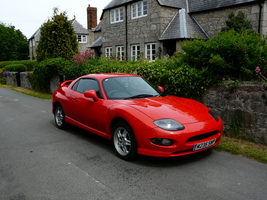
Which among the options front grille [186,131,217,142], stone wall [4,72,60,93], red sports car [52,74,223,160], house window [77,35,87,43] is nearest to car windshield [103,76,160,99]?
red sports car [52,74,223,160]

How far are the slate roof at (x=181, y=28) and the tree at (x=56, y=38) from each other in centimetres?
681

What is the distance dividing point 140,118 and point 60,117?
11.1ft

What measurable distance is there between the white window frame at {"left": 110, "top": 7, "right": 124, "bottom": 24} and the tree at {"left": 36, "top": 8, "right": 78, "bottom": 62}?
281 inches

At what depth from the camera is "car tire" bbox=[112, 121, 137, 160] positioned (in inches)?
175

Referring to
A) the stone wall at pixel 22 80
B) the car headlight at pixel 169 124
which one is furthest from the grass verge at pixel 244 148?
the stone wall at pixel 22 80

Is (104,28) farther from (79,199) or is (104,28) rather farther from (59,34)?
(79,199)

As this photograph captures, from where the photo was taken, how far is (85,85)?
622 cm

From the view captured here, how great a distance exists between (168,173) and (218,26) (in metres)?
Answer: 16.2

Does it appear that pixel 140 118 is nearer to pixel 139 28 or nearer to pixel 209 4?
pixel 209 4

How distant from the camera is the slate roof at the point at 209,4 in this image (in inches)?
668

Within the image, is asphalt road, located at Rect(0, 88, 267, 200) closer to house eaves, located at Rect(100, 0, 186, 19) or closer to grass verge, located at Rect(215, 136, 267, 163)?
grass verge, located at Rect(215, 136, 267, 163)

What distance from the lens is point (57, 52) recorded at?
1658 centimetres

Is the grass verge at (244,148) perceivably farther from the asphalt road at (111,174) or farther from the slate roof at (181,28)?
the slate roof at (181,28)

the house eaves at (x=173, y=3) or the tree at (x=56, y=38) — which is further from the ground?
the house eaves at (x=173, y=3)
